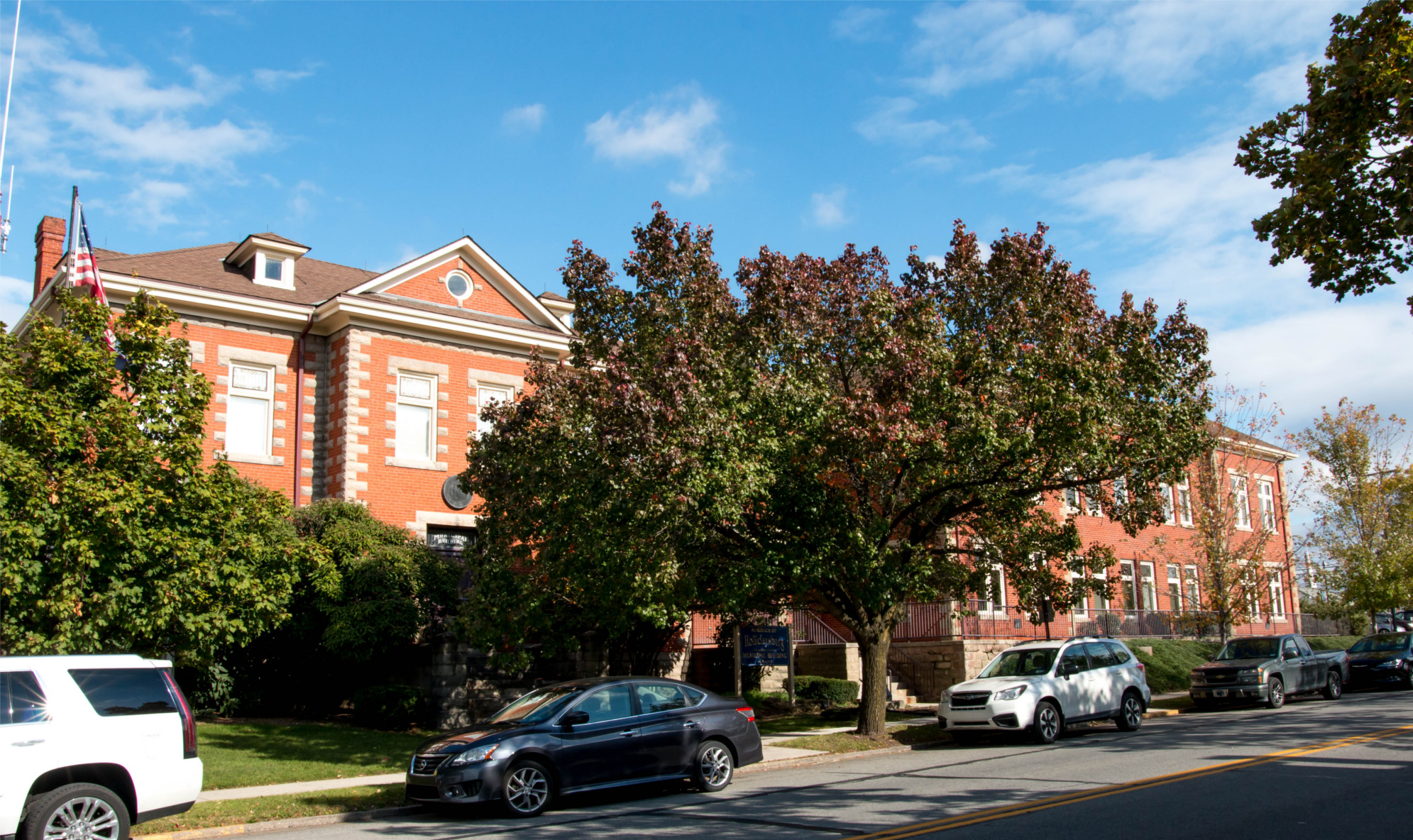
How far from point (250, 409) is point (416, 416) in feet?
12.4

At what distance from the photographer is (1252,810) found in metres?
9.25

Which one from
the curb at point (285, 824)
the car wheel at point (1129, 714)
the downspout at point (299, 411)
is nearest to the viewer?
the curb at point (285, 824)

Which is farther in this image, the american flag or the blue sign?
the blue sign

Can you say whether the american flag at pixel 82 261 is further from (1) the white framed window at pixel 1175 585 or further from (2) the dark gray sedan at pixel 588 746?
(1) the white framed window at pixel 1175 585

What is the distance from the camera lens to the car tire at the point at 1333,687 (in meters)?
23.4

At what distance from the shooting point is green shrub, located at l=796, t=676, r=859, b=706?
23.9 metres

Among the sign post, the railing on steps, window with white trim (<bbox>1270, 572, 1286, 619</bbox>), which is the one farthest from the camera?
window with white trim (<bbox>1270, 572, 1286, 619</bbox>)

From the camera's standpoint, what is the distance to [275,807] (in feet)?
37.5

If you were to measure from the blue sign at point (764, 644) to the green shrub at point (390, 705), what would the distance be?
22.1 feet

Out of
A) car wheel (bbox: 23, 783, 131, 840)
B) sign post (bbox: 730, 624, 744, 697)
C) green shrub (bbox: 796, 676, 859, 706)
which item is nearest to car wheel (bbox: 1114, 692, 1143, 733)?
green shrub (bbox: 796, 676, 859, 706)

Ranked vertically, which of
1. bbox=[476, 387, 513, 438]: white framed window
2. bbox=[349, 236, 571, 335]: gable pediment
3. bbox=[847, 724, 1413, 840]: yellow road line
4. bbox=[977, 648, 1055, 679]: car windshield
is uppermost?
bbox=[349, 236, 571, 335]: gable pediment

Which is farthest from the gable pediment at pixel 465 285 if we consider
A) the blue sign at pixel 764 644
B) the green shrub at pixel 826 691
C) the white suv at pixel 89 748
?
the white suv at pixel 89 748

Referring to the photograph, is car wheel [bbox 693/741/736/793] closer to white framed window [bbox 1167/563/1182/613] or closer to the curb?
the curb

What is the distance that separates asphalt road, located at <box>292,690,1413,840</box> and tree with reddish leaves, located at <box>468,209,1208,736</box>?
317 centimetres
